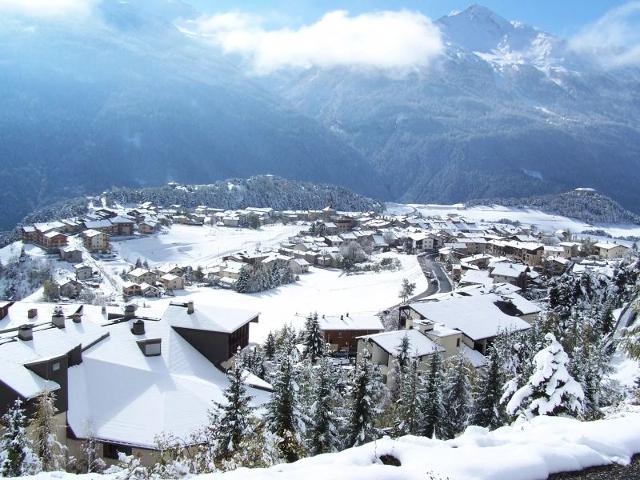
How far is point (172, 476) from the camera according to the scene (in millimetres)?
8719

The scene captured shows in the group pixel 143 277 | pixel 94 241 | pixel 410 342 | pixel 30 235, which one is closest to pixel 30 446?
pixel 410 342

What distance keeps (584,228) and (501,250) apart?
104920 mm

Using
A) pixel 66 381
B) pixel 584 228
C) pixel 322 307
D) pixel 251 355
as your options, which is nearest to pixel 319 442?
pixel 66 381

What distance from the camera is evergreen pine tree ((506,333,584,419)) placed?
1337 cm

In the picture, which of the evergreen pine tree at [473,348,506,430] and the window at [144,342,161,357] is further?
the evergreen pine tree at [473,348,506,430]

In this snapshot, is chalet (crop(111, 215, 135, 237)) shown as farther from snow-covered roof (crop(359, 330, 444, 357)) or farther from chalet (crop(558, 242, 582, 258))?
snow-covered roof (crop(359, 330, 444, 357))

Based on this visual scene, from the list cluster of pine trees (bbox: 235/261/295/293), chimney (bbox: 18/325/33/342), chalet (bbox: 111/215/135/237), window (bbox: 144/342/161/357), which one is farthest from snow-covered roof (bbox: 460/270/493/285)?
chalet (bbox: 111/215/135/237)

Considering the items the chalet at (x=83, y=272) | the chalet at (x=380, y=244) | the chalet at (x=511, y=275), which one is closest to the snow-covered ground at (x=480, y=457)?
the chalet at (x=511, y=275)

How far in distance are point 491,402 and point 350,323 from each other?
22.9m

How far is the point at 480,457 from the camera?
25.9ft

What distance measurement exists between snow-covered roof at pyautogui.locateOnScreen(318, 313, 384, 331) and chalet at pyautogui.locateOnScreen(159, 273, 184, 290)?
36.6 m

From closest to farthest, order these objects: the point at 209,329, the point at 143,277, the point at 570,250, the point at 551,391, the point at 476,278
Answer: the point at 551,391
the point at 209,329
the point at 476,278
the point at 143,277
the point at 570,250

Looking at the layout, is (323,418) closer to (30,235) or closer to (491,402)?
(491,402)

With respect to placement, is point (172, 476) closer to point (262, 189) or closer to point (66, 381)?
point (66, 381)
